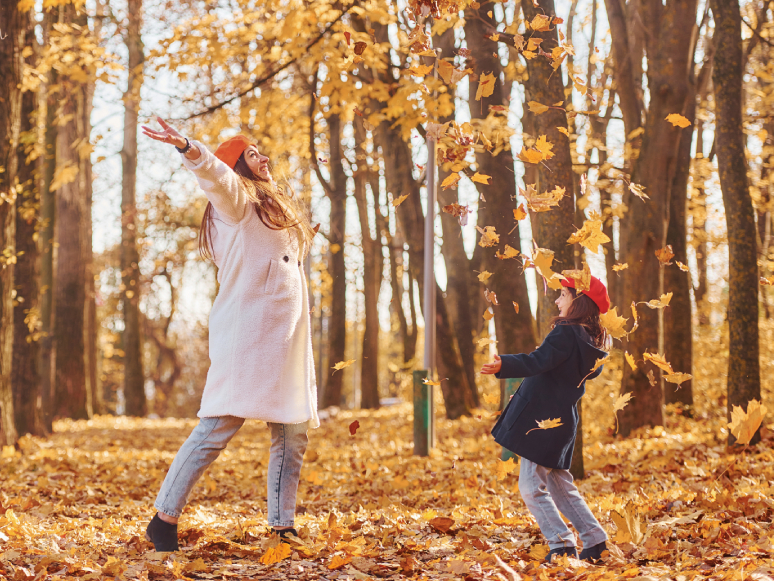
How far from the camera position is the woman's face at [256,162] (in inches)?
147

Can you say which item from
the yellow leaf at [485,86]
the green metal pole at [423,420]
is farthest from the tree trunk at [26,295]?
the yellow leaf at [485,86]

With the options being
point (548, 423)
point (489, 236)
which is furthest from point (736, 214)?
point (548, 423)

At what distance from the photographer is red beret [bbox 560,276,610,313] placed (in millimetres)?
3436

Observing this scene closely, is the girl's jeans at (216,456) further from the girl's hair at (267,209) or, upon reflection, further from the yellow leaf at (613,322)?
the yellow leaf at (613,322)

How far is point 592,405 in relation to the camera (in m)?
10.0

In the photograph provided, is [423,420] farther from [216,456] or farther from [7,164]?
[7,164]

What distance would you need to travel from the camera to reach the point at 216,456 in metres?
Result: 3.43

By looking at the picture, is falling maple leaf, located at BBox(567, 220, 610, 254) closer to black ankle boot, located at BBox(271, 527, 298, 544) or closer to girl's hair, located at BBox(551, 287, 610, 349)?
girl's hair, located at BBox(551, 287, 610, 349)

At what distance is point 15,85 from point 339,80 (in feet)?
10.6

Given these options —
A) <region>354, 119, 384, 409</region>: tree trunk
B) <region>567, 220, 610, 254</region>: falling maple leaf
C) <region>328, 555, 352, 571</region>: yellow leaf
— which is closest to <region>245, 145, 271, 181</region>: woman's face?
<region>567, 220, 610, 254</region>: falling maple leaf

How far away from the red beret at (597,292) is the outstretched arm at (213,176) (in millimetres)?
1598

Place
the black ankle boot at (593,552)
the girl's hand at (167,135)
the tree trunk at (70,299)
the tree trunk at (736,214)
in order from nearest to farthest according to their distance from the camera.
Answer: the girl's hand at (167,135)
the black ankle boot at (593,552)
the tree trunk at (736,214)
the tree trunk at (70,299)

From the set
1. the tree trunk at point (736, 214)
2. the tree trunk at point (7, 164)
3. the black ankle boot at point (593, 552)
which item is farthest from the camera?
the tree trunk at point (7, 164)

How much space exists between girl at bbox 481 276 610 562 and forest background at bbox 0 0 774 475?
234 mm
